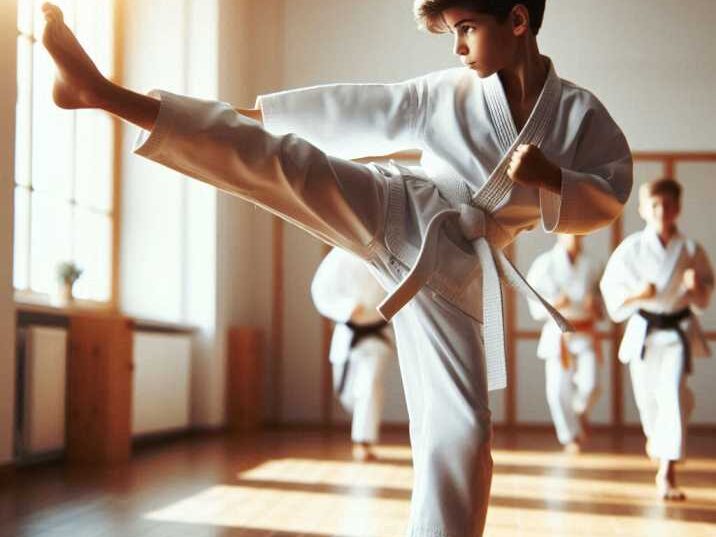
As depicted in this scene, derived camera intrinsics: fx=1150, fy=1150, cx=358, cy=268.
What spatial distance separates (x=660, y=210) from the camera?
5.20 meters

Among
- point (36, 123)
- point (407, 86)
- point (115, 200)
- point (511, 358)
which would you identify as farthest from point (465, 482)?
point (511, 358)

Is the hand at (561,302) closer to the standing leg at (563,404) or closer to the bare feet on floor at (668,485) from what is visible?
the standing leg at (563,404)

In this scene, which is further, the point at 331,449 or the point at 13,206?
the point at 331,449

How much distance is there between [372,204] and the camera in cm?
220

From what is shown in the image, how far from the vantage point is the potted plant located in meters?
6.25

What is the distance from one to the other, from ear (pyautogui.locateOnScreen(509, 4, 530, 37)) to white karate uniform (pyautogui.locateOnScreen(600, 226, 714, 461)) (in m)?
3.05

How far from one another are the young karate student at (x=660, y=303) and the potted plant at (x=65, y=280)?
2.87m

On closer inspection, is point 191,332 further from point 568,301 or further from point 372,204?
point 372,204

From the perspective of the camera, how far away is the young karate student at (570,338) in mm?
7195

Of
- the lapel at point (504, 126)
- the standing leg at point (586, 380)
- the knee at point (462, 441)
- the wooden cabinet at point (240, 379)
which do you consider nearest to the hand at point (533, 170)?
the lapel at point (504, 126)

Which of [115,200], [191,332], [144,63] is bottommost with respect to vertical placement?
[191,332]

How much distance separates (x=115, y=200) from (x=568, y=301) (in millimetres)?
3111

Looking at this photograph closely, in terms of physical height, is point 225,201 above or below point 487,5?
above

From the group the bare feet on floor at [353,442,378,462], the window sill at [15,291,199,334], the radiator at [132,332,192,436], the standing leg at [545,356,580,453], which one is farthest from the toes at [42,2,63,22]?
the standing leg at [545,356,580,453]
